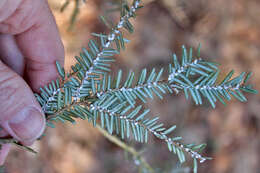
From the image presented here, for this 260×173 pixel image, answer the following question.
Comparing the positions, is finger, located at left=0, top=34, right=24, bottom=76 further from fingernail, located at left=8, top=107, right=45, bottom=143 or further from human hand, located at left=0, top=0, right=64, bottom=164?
fingernail, located at left=8, top=107, right=45, bottom=143

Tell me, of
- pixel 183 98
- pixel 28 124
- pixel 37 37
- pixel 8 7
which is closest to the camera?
pixel 28 124

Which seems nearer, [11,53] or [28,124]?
[28,124]

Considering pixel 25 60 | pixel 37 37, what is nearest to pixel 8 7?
pixel 37 37

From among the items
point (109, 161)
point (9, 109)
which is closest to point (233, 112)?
point (109, 161)

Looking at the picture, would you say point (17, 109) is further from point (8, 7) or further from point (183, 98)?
point (183, 98)

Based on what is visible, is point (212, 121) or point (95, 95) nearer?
point (95, 95)

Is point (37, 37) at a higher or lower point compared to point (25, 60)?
higher

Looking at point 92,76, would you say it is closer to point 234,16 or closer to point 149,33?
point 149,33

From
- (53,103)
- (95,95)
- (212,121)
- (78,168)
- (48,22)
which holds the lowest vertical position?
(78,168)

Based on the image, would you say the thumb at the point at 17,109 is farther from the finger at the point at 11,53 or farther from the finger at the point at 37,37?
the finger at the point at 11,53
